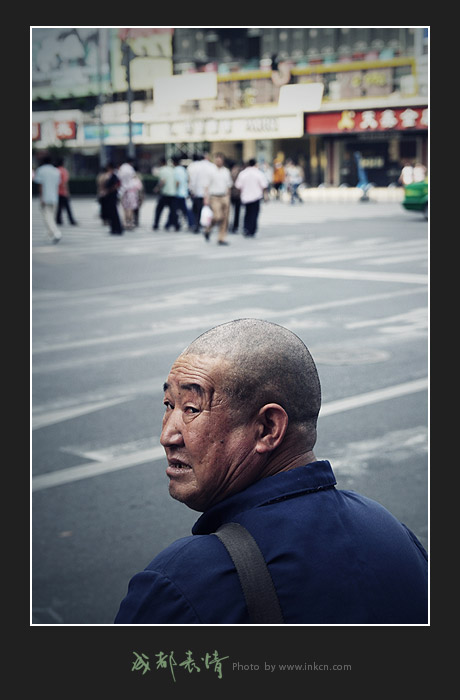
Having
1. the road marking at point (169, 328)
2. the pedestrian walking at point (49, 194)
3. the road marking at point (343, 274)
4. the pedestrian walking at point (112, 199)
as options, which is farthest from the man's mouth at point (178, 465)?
the pedestrian walking at point (112, 199)

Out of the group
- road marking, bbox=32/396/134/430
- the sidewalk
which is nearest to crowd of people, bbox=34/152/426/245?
road marking, bbox=32/396/134/430

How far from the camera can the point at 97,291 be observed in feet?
45.8

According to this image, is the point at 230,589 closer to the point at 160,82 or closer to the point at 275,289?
the point at 160,82

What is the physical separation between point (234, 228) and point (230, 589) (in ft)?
74.9

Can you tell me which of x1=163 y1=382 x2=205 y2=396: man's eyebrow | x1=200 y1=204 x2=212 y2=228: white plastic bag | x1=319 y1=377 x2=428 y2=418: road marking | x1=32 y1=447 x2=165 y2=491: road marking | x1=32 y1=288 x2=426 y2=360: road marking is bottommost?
x1=32 y1=447 x2=165 y2=491: road marking

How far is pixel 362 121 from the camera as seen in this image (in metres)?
43.5

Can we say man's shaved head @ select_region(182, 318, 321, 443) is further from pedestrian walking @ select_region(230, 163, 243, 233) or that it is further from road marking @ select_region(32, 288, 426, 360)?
pedestrian walking @ select_region(230, 163, 243, 233)

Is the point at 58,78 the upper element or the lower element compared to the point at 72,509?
upper

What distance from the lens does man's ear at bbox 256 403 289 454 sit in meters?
1.88

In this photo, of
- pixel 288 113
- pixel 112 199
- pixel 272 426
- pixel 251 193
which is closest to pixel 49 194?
pixel 112 199

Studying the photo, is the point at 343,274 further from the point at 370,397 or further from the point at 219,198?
the point at 370,397

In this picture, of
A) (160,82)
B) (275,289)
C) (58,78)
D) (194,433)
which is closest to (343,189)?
(275,289)

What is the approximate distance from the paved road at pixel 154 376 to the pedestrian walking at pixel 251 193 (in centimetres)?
262

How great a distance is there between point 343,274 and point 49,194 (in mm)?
9715
